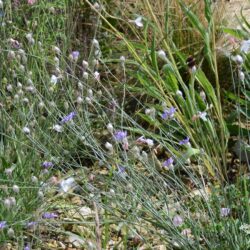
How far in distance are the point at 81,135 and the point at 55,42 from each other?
1.39 m

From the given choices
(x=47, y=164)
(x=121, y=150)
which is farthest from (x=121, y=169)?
(x=47, y=164)

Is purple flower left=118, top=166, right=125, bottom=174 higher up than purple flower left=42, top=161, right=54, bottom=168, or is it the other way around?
purple flower left=118, top=166, right=125, bottom=174

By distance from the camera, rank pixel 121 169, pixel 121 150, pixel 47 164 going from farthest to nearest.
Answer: pixel 47 164 → pixel 121 150 → pixel 121 169

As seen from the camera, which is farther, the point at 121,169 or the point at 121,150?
the point at 121,150

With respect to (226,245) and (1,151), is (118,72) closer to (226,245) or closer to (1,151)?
(1,151)

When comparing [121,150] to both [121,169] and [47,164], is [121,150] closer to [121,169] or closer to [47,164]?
[121,169]

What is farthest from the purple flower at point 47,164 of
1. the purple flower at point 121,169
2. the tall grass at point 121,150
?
the purple flower at point 121,169

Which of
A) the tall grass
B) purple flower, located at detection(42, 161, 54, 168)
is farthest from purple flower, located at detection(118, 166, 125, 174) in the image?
purple flower, located at detection(42, 161, 54, 168)

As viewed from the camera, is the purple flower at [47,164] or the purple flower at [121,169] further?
the purple flower at [47,164]

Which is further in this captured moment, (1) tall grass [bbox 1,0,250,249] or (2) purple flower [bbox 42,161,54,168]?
(2) purple flower [bbox 42,161,54,168]

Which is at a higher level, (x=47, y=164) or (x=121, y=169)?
(x=121, y=169)

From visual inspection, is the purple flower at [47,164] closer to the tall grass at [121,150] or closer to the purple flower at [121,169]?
the tall grass at [121,150]

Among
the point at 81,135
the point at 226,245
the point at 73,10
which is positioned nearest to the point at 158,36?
the point at 73,10

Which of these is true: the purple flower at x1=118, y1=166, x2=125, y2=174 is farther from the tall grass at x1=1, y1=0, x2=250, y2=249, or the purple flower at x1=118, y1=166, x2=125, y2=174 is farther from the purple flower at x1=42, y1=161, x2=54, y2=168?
the purple flower at x1=42, y1=161, x2=54, y2=168
